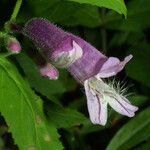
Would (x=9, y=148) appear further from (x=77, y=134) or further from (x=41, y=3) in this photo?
(x=41, y=3)

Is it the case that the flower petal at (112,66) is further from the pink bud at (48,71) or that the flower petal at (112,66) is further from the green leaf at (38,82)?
the green leaf at (38,82)

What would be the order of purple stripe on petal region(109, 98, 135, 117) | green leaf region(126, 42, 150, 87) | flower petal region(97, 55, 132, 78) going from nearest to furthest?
1. flower petal region(97, 55, 132, 78)
2. purple stripe on petal region(109, 98, 135, 117)
3. green leaf region(126, 42, 150, 87)

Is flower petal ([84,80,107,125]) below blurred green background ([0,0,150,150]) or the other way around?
the other way around

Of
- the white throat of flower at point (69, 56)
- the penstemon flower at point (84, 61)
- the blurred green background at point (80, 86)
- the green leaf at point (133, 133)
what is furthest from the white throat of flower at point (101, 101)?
the green leaf at point (133, 133)

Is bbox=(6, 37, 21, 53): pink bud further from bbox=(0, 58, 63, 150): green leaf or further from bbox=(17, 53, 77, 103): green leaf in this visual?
bbox=(17, 53, 77, 103): green leaf

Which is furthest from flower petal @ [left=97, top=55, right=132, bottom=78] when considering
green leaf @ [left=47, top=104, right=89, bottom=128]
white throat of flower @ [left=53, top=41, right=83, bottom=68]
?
green leaf @ [left=47, top=104, right=89, bottom=128]

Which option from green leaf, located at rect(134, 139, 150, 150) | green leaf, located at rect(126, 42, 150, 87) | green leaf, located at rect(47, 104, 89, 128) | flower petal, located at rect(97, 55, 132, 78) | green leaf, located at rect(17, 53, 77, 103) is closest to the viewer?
flower petal, located at rect(97, 55, 132, 78)

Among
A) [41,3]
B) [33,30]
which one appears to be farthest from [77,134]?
[33,30]
